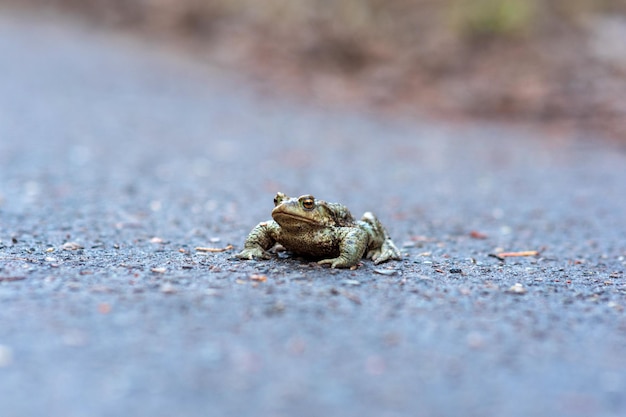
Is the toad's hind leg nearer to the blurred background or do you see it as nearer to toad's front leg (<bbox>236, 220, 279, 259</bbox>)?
toad's front leg (<bbox>236, 220, 279, 259</bbox>)

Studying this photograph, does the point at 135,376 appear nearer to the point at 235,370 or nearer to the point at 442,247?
the point at 235,370

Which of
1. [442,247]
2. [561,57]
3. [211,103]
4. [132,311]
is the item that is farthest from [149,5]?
[132,311]

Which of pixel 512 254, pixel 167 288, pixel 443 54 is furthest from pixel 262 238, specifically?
pixel 443 54

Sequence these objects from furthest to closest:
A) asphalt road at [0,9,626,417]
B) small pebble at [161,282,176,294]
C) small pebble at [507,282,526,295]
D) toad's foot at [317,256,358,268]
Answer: toad's foot at [317,256,358,268] → small pebble at [507,282,526,295] → small pebble at [161,282,176,294] → asphalt road at [0,9,626,417]

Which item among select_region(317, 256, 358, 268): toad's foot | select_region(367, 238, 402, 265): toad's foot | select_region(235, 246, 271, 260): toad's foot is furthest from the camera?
select_region(367, 238, 402, 265): toad's foot

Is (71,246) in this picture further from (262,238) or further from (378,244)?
(378,244)

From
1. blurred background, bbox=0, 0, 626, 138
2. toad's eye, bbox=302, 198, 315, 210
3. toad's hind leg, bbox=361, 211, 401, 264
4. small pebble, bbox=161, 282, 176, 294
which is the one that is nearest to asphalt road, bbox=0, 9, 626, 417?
small pebble, bbox=161, 282, 176, 294

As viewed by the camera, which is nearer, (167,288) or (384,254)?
(167,288)
